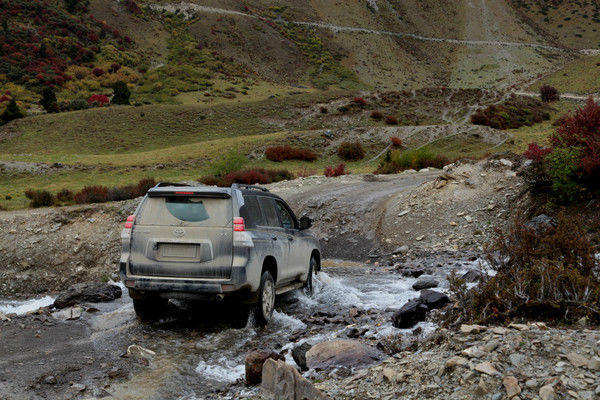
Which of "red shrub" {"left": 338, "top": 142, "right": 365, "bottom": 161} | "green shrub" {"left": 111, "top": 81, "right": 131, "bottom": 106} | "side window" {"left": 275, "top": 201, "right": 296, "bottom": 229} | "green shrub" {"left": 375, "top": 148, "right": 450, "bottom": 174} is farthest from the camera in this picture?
"green shrub" {"left": 111, "top": 81, "right": 131, "bottom": 106}

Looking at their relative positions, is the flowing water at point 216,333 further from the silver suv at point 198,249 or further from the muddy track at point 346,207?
the muddy track at point 346,207

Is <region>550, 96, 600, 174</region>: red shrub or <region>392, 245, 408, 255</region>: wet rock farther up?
<region>550, 96, 600, 174</region>: red shrub

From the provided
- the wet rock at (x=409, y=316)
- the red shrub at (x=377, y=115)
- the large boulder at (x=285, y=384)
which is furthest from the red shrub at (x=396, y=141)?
the large boulder at (x=285, y=384)

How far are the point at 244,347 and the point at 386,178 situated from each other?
20396 mm

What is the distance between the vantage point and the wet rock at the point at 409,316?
24.5 feet

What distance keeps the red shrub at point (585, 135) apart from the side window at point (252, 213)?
10215mm

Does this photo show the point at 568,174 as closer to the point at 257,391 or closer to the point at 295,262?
the point at 295,262

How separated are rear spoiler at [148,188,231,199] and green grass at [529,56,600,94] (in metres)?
78.1

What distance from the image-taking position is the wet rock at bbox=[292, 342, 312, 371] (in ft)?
20.2

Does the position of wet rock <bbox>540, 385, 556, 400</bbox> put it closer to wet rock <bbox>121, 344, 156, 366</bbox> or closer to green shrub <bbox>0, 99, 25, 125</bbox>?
wet rock <bbox>121, 344, 156, 366</bbox>

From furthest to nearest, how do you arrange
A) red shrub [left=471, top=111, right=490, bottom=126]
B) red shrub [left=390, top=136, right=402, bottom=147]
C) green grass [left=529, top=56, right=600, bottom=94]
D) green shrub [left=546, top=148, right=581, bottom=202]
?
green grass [left=529, top=56, right=600, bottom=94], red shrub [left=471, top=111, right=490, bottom=126], red shrub [left=390, top=136, right=402, bottom=147], green shrub [left=546, top=148, right=581, bottom=202]

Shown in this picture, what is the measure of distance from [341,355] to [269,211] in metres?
3.24

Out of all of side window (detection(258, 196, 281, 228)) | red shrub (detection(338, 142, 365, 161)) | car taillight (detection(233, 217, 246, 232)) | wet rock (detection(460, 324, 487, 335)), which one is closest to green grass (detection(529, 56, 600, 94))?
red shrub (detection(338, 142, 365, 161))

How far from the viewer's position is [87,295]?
414 inches
